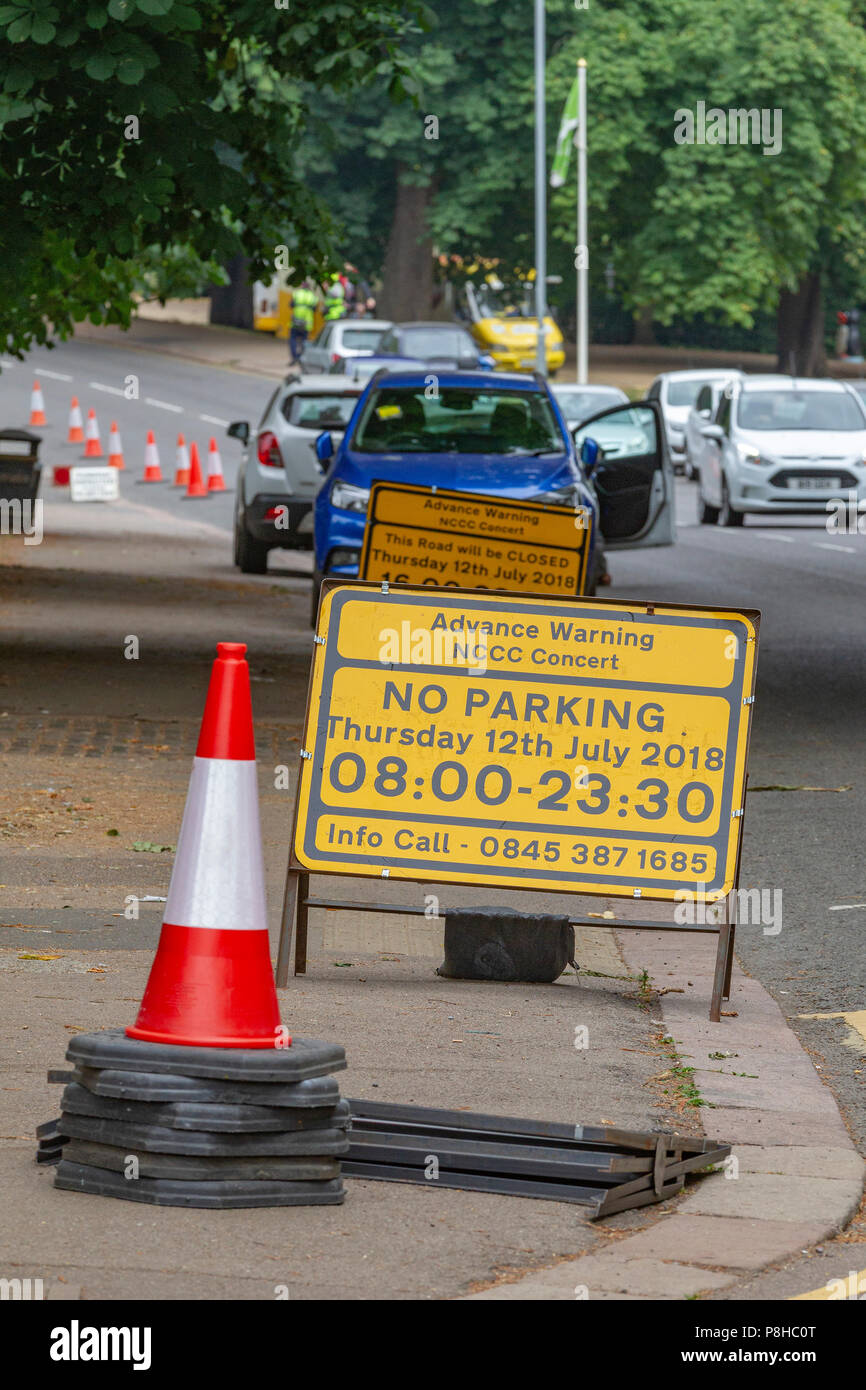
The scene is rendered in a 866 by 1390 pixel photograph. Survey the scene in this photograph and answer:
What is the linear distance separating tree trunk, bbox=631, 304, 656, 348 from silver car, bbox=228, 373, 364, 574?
1983 inches

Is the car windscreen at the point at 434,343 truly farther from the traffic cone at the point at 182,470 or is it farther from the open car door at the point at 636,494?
the open car door at the point at 636,494

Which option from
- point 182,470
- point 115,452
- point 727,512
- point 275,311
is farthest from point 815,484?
point 275,311

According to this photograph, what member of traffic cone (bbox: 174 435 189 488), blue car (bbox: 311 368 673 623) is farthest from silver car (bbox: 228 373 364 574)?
traffic cone (bbox: 174 435 189 488)

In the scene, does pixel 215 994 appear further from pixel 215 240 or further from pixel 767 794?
pixel 215 240

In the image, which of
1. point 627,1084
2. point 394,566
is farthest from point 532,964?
point 394,566

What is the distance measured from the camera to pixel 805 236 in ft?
190

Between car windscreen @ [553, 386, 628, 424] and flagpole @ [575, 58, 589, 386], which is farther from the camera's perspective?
flagpole @ [575, 58, 589, 386]

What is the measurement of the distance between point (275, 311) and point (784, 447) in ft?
138

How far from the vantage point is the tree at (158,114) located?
41.0ft

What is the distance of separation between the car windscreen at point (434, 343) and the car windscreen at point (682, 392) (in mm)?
3893

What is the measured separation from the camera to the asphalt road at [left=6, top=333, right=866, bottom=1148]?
25.9ft

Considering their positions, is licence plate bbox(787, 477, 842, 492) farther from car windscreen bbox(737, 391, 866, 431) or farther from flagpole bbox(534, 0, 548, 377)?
flagpole bbox(534, 0, 548, 377)

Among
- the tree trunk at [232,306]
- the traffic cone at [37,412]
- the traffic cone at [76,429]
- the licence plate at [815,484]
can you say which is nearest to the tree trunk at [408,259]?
the tree trunk at [232,306]

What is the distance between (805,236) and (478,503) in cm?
4688
